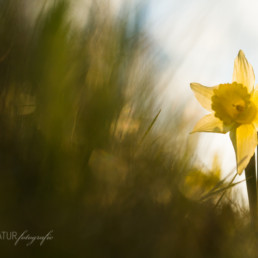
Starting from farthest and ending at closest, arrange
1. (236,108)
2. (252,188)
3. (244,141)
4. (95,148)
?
(236,108) → (244,141) → (252,188) → (95,148)

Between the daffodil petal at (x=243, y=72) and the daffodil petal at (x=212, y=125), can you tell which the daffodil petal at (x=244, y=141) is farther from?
the daffodil petal at (x=243, y=72)

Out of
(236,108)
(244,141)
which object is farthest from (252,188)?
(236,108)

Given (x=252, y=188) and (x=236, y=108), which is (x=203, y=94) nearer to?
(x=236, y=108)

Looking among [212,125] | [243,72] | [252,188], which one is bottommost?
[252,188]

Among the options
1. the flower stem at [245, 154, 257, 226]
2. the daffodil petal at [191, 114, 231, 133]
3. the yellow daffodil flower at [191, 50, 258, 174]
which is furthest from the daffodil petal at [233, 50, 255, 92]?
the flower stem at [245, 154, 257, 226]

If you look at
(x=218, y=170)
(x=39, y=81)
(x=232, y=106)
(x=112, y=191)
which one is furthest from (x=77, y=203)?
(x=232, y=106)

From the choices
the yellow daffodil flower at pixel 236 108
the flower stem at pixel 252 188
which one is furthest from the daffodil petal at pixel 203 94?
the flower stem at pixel 252 188

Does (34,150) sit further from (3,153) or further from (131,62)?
(131,62)

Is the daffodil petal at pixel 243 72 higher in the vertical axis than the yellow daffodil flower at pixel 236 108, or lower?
higher
